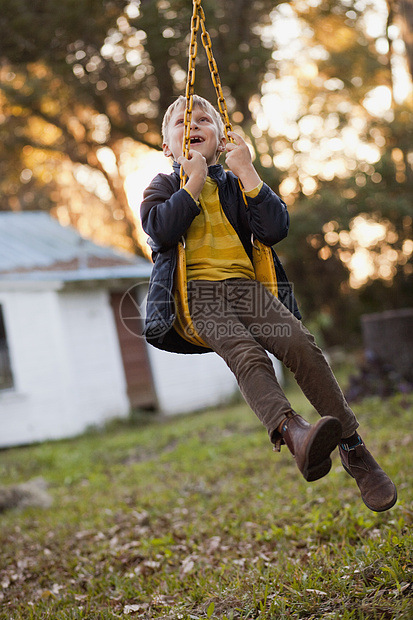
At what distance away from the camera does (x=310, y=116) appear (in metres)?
18.1

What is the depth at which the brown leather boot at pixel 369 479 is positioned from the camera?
112 inches

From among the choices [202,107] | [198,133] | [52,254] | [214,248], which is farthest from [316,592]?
[52,254]

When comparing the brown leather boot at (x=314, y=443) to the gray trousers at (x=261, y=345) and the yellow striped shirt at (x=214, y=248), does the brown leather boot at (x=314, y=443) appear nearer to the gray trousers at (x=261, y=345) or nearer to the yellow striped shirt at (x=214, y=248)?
the gray trousers at (x=261, y=345)

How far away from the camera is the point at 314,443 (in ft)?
8.11

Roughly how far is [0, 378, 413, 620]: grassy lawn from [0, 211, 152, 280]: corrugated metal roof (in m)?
5.17

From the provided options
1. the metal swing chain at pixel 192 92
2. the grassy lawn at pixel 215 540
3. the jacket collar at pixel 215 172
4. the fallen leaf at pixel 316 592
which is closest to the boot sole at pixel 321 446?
the grassy lawn at pixel 215 540

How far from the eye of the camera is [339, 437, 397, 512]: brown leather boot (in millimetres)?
2855

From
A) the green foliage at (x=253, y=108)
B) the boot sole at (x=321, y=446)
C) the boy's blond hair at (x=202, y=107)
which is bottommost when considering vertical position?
the boot sole at (x=321, y=446)

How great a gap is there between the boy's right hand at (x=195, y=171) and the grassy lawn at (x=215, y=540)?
6.78ft

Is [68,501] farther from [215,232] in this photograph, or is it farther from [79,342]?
[79,342]

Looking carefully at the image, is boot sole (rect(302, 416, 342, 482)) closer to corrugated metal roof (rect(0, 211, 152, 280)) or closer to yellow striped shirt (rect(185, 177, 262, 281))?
yellow striped shirt (rect(185, 177, 262, 281))

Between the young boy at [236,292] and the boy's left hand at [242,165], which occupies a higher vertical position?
the boy's left hand at [242,165]

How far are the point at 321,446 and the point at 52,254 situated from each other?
471 inches

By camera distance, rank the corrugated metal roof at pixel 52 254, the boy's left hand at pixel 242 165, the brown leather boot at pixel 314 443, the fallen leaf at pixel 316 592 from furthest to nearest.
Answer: the corrugated metal roof at pixel 52 254
the fallen leaf at pixel 316 592
the boy's left hand at pixel 242 165
the brown leather boot at pixel 314 443
